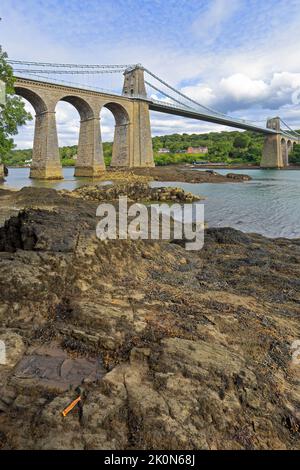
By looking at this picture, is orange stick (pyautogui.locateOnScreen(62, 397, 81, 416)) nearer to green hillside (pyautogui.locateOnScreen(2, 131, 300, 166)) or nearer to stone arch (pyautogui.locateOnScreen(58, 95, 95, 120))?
stone arch (pyautogui.locateOnScreen(58, 95, 95, 120))

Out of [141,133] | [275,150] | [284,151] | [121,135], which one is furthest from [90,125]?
[284,151]

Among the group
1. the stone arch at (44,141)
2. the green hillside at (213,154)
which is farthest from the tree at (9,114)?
the green hillside at (213,154)

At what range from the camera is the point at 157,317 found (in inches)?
159

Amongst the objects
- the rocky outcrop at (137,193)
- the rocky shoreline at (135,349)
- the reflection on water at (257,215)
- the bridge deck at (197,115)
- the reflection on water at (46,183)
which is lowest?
the rocky shoreline at (135,349)

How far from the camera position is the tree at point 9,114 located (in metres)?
15.3

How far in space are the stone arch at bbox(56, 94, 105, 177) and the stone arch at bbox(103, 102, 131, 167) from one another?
479cm

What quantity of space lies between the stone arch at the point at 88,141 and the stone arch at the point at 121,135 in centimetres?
479

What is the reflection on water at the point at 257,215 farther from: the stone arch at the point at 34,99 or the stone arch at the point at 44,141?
the stone arch at the point at 34,99

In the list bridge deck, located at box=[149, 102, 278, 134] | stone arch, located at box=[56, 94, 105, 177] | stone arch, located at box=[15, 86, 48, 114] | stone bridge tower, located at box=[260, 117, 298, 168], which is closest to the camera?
stone arch, located at box=[15, 86, 48, 114]

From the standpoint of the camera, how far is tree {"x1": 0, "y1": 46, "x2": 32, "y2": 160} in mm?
15289

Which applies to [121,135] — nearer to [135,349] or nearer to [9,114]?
[9,114]

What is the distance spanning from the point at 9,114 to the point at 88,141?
31995 millimetres

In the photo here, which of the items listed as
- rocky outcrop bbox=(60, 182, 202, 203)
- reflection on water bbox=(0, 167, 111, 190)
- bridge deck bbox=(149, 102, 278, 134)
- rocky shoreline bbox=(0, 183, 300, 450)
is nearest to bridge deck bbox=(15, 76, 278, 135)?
bridge deck bbox=(149, 102, 278, 134)

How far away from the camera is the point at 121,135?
173 ft
